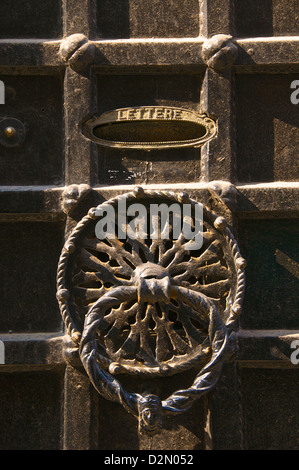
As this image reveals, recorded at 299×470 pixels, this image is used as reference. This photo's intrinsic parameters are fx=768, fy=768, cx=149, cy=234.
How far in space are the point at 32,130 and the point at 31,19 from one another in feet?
0.93

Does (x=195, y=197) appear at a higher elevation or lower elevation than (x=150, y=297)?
higher

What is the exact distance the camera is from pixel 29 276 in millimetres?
1847

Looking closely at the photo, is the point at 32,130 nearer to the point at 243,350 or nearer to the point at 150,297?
the point at 150,297

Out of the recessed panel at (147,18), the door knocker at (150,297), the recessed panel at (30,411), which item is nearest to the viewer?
the door knocker at (150,297)

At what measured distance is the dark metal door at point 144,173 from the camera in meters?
1.78

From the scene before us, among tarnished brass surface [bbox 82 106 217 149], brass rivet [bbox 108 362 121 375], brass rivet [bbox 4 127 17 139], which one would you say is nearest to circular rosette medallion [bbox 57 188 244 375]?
brass rivet [bbox 108 362 121 375]

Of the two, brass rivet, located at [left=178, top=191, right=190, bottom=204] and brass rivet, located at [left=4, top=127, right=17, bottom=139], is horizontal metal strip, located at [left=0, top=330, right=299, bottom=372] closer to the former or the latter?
brass rivet, located at [left=178, top=191, right=190, bottom=204]

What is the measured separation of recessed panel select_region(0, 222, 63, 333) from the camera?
1.83m

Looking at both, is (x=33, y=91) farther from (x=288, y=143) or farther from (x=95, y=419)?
(x=95, y=419)

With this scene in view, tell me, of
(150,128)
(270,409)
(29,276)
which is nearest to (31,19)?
(150,128)

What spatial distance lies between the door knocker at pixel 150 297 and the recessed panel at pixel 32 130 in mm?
192

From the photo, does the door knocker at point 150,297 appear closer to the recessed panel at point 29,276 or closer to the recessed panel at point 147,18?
the recessed panel at point 29,276

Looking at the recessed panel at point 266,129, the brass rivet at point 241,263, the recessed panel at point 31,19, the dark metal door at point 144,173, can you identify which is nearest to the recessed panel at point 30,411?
the dark metal door at point 144,173

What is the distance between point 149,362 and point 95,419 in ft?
0.63
